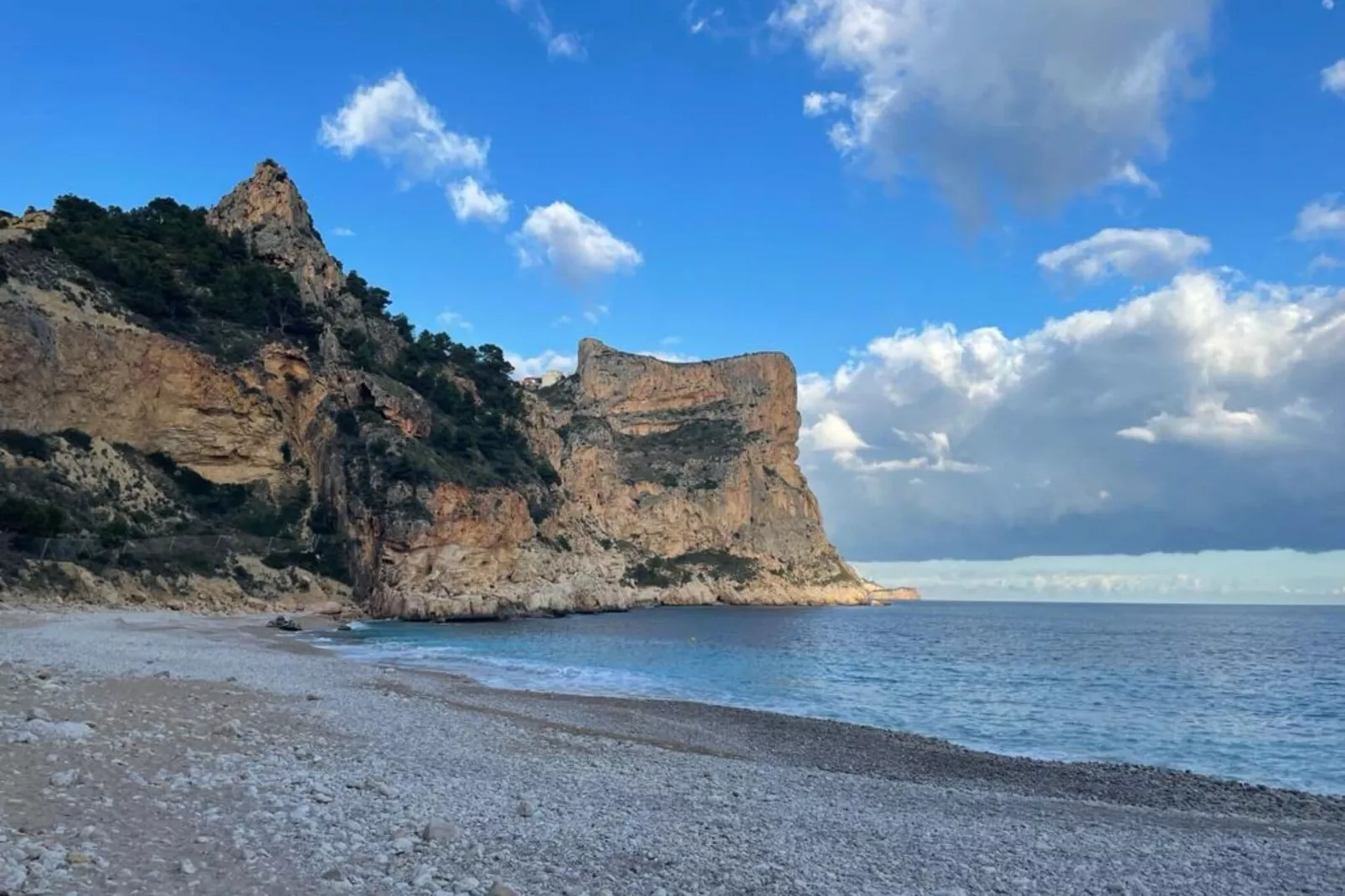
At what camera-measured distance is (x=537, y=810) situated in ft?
29.8

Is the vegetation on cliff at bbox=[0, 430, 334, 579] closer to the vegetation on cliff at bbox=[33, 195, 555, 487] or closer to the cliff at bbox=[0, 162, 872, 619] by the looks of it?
the cliff at bbox=[0, 162, 872, 619]

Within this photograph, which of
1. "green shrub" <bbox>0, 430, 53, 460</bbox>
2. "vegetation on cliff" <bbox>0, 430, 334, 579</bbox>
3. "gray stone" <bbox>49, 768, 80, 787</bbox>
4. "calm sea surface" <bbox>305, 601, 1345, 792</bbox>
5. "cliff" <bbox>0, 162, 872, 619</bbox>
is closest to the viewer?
"gray stone" <bbox>49, 768, 80, 787</bbox>

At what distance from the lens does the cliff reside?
174 ft

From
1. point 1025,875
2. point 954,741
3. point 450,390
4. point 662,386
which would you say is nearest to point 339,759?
point 1025,875

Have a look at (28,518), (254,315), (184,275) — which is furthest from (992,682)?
(184,275)

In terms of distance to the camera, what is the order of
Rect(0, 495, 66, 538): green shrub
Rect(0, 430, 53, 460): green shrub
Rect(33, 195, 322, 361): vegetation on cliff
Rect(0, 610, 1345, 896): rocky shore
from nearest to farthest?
Rect(0, 610, 1345, 896): rocky shore, Rect(0, 495, 66, 538): green shrub, Rect(0, 430, 53, 460): green shrub, Rect(33, 195, 322, 361): vegetation on cliff

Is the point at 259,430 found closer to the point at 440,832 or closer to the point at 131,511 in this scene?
the point at 131,511

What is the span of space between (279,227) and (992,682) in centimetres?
8125

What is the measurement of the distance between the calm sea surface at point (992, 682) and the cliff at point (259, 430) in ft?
37.4

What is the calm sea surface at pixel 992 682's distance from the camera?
2173cm

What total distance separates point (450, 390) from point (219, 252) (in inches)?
1095

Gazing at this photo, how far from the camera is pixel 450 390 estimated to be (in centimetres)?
9750

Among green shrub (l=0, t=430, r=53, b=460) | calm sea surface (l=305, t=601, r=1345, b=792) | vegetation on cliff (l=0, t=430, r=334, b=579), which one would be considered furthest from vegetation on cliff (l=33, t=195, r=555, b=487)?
calm sea surface (l=305, t=601, r=1345, b=792)

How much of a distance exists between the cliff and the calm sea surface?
11.4 meters
